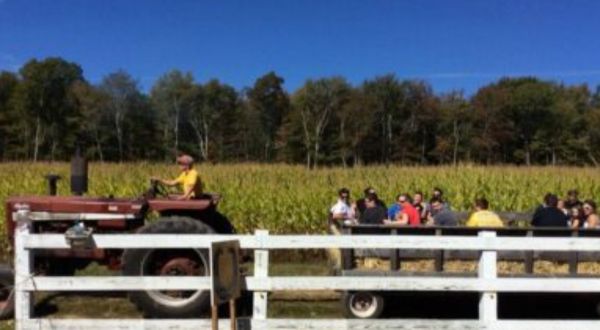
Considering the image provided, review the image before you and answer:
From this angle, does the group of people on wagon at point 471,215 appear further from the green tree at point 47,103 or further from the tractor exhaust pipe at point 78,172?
the green tree at point 47,103

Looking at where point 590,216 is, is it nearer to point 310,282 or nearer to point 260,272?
point 310,282

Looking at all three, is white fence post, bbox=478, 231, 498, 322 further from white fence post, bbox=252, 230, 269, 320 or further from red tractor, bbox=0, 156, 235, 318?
red tractor, bbox=0, 156, 235, 318

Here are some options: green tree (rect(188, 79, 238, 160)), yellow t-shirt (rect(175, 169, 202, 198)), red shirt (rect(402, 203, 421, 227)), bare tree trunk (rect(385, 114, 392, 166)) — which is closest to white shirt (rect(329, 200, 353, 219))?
red shirt (rect(402, 203, 421, 227))

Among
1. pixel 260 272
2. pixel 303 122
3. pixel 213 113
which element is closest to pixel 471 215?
pixel 260 272

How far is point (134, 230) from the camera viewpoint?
8656mm

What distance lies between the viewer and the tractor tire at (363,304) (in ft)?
26.2

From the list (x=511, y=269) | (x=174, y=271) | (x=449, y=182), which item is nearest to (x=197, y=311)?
(x=174, y=271)

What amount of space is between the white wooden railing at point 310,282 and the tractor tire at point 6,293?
1.55 m

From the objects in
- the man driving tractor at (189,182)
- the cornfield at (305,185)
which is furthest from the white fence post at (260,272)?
the cornfield at (305,185)

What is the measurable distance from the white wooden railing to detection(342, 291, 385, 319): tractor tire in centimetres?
153

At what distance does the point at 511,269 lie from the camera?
8.23 meters

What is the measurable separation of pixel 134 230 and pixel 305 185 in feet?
32.4

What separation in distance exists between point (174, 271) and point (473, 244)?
3184mm

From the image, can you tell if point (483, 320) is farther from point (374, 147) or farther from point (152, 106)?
point (152, 106)
